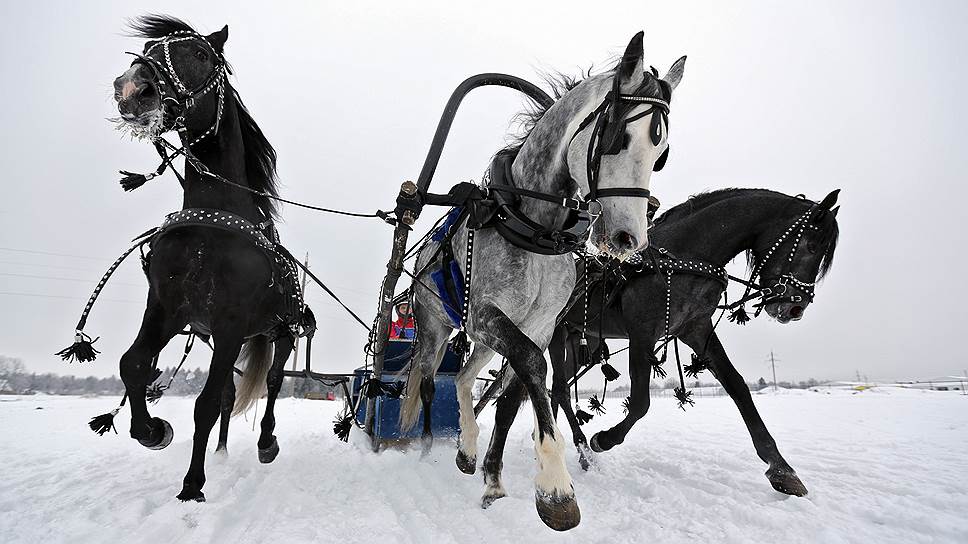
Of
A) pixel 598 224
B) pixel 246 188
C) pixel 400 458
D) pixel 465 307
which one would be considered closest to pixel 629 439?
pixel 400 458

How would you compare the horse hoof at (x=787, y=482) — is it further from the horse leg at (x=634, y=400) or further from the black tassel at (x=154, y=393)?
the black tassel at (x=154, y=393)

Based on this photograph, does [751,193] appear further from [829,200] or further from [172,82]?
[172,82]

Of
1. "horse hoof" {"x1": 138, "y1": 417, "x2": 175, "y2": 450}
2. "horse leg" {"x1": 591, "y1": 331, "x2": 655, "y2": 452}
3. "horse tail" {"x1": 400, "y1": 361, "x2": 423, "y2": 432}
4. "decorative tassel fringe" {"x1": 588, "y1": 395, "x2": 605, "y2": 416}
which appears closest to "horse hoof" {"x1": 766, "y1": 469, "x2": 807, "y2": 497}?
"horse leg" {"x1": 591, "y1": 331, "x2": 655, "y2": 452}

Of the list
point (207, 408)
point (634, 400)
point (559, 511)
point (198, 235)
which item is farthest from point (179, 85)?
point (634, 400)

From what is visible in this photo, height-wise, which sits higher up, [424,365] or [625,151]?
[625,151]

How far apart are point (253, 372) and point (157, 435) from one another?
2.16 metres

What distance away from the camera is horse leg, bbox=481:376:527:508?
3.46m

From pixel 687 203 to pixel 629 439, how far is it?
140 inches

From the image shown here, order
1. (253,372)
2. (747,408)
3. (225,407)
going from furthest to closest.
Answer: (253,372) < (225,407) < (747,408)

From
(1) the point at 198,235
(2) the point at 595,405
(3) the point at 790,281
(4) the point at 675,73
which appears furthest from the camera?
(2) the point at 595,405

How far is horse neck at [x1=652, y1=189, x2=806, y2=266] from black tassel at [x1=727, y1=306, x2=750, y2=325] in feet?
1.64

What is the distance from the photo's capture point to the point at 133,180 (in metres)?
3.63

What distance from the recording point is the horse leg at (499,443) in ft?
11.4

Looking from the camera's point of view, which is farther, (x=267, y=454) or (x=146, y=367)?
(x=267, y=454)
